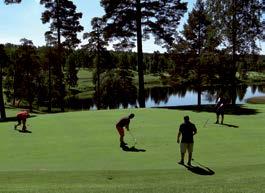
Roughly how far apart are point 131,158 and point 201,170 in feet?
11.2

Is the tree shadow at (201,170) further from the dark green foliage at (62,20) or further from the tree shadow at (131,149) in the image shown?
the dark green foliage at (62,20)

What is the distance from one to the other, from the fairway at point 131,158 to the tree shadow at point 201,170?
0.04m

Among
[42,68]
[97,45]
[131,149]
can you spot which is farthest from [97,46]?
[131,149]

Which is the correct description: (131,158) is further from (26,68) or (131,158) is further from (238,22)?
(26,68)

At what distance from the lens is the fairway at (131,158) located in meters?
15.4

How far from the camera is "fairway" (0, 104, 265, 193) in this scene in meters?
15.4

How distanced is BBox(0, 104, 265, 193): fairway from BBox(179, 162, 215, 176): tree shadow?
4 cm

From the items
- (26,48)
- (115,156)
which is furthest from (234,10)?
(26,48)

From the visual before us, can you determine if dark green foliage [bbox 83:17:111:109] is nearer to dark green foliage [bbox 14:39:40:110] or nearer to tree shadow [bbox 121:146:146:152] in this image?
dark green foliage [bbox 14:39:40:110]

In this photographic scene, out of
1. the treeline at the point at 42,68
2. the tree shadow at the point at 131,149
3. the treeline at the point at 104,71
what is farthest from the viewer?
the treeline at the point at 42,68

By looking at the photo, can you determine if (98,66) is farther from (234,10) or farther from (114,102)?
(114,102)

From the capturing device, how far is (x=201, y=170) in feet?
57.1

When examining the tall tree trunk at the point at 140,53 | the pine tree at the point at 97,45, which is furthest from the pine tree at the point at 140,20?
the pine tree at the point at 97,45

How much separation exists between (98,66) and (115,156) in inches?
1630
